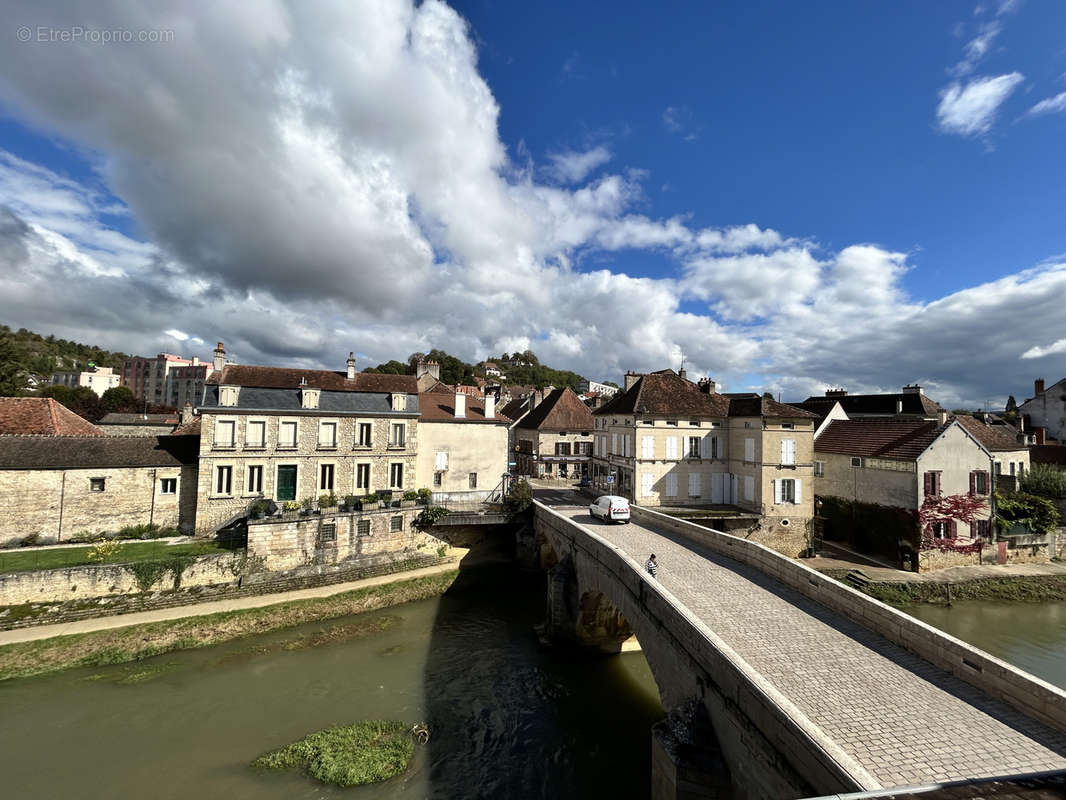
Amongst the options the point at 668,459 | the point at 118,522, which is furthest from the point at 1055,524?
the point at 118,522

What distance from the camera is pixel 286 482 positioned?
73.7 feet

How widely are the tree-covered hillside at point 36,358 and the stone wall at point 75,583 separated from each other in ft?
94.1

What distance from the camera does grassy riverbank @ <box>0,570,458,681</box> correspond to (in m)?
13.9

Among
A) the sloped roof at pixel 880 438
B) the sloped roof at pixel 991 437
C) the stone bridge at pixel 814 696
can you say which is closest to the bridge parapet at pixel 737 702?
the stone bridge at pixel 814 696

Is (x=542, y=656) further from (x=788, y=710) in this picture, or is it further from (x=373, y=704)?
(x=788, y=710)

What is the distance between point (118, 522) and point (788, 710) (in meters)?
27.3

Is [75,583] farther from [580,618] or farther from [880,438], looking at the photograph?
[880,438]

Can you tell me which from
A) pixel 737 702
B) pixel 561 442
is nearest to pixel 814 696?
pixel 737 702

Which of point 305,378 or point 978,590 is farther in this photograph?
point 305,378

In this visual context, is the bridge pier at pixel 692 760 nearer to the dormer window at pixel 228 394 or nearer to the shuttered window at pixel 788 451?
the shuttered window at pixel 788 451

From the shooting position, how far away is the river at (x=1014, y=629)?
15.2 m

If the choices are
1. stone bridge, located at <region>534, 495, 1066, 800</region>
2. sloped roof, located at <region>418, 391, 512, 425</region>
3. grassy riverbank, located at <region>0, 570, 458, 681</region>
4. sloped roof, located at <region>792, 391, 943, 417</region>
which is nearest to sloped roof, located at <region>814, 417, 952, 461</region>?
sloped roof, located at <region>792, 391, 943, 417</region>

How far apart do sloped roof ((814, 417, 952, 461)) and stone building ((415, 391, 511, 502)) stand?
2013 cm

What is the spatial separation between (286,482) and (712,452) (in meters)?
23.2
